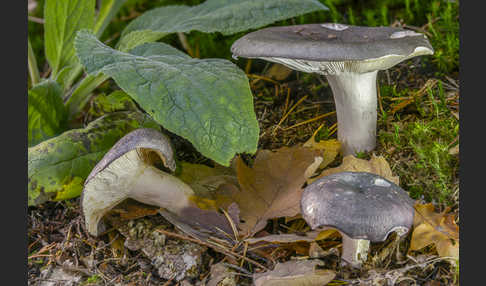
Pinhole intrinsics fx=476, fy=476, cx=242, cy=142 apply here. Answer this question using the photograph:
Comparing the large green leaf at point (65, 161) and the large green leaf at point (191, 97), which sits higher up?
the large green leaf at point (191, 97)

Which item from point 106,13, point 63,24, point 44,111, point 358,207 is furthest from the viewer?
point 106,13

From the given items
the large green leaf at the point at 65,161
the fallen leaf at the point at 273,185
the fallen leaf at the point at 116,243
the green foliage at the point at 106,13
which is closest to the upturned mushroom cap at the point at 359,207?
the fallen leaf at the point at 273,185

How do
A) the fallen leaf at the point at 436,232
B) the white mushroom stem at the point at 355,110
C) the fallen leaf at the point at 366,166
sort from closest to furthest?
the fallen leaf at the point at 436,232 < the fallen leaf at the point at 366,166 < the white mushroom stem at the point at 355,110

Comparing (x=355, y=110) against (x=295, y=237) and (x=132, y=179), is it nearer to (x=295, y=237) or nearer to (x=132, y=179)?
(x=295, y=237)

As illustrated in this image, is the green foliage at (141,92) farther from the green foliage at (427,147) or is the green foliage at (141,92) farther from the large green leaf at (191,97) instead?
the green foliage at (427,147)

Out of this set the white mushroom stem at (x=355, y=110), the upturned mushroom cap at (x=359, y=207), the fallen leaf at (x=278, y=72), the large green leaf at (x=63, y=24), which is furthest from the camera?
the fallen leaf at (x=278, y=72)

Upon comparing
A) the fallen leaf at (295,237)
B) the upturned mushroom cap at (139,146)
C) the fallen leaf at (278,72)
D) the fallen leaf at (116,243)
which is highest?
the upturned mushroom cap at (139,146)

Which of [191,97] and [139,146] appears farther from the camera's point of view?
[191,97]

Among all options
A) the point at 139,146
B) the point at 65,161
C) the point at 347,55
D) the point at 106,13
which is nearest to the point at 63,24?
the point at 106,13
